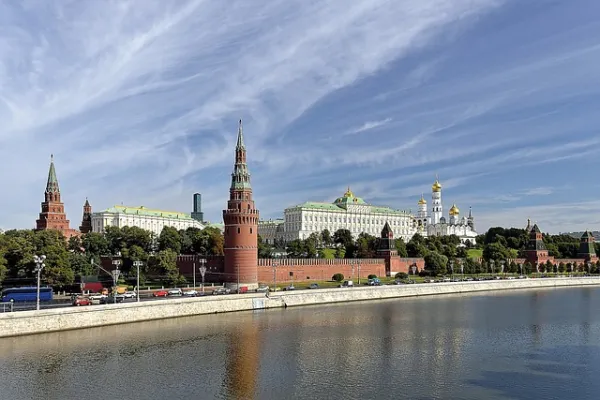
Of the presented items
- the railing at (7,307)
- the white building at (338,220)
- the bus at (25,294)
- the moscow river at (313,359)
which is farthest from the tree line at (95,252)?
the white building at (338,220)

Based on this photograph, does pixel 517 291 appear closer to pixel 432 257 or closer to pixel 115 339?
pixel 432 257

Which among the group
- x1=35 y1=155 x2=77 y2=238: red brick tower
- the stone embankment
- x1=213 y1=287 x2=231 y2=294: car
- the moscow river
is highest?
x1=35 y1=155 x2=77 y2=238: red brick tower

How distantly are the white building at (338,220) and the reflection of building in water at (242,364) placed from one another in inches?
4542

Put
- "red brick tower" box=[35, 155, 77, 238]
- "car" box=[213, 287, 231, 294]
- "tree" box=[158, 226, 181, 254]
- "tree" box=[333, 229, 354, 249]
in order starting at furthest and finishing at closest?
"tree" box=[333, 229, 354, 249] < "red brick tower" box=[35, 155, 77, 238] < "tree" box=[158, 226, 181, 254] < "car" box=[213, 287, 231, 294]

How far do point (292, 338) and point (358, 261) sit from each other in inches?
1958

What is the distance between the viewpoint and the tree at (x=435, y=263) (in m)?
97.3

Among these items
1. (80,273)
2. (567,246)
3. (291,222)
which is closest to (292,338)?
(80,273)

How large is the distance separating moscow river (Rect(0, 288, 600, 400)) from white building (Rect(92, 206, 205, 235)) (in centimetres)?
10614

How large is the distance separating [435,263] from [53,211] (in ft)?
199

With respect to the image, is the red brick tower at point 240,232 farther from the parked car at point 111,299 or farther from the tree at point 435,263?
the tree at point 435,263

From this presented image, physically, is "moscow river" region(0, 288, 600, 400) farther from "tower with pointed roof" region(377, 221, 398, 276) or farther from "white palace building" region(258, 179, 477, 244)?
"white palace building" region(258, 179, 477, 244)

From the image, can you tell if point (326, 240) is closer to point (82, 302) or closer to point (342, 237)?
point (342, 237)

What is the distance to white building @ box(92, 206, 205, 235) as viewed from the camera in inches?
6053

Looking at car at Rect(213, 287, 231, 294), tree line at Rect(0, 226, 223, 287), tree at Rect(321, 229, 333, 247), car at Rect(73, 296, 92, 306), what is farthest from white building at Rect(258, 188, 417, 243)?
car at Rect(73, 296, 92, 306)
